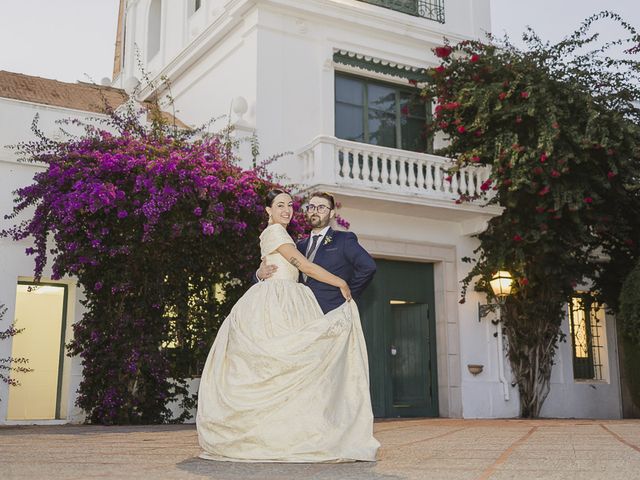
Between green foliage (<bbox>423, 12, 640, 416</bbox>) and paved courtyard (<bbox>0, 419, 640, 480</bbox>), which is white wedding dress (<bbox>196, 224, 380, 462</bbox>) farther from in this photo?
green foliage (<bbox>423, 12, 640, 416</bbox>)

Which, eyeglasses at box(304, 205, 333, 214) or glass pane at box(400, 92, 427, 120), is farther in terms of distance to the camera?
glass pane at box(400, 92, 427, 120)

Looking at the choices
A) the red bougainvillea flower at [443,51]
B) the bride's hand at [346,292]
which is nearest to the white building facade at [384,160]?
the red bougainvillea flower at [443,51]

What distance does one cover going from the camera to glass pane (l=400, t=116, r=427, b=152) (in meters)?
13.0

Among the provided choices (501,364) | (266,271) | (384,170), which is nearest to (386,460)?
(266,271)

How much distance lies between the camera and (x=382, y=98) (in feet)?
42.5

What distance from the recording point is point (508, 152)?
11258 mm

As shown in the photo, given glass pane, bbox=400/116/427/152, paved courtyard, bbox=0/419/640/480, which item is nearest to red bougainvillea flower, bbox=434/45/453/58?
glass pane, bbox=400/116/427/152

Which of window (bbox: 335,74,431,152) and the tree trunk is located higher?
window (bbox: 335,74,431,152)

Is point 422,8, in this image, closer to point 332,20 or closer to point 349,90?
point 332,20

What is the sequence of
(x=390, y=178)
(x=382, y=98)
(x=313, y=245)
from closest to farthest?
1. (x=313, y=245)
2. (x=390, y=178)
3. (x=382, y=98)

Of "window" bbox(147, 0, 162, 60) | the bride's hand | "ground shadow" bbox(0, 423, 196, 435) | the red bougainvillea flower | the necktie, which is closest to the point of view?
the bride's hand

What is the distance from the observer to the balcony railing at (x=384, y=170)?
11.0 metres

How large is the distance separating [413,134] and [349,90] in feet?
4.41

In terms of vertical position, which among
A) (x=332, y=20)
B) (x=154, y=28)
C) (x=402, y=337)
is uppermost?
(x=154, y=28)
